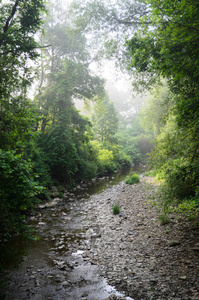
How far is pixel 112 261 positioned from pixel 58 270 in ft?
4.78

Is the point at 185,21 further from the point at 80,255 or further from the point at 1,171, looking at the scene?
the point at 80,255

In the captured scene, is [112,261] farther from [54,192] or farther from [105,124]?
[105,124]

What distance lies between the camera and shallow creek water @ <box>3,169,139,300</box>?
4.21m

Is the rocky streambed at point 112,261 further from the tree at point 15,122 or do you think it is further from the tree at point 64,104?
the tree at point 64,104

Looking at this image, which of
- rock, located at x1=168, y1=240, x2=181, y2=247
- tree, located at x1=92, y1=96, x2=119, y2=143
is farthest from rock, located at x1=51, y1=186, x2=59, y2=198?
Result: tree, located at x1=92, y1=96, x2=119, y2=143

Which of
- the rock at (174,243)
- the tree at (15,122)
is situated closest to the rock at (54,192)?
the tree at (15,122)

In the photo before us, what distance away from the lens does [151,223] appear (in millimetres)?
7012

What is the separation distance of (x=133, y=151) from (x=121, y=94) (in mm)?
35081

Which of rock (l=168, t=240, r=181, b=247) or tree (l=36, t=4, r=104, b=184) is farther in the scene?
tree (l=36, t=4, r=104, b=184)

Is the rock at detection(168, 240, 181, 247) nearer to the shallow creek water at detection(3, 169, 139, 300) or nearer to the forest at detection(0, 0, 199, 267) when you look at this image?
the forest at detection(0, 0, 199, 267)

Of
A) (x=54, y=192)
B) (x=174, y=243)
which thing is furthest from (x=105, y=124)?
(x=174, y=243)

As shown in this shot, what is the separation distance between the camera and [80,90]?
741 inches

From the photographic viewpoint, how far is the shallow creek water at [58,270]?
4.21 meters

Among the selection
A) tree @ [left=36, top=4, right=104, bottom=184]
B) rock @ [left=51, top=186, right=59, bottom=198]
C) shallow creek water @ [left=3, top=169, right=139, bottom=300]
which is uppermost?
tree @ [left=36, top=4, right=104, bottom=184]
